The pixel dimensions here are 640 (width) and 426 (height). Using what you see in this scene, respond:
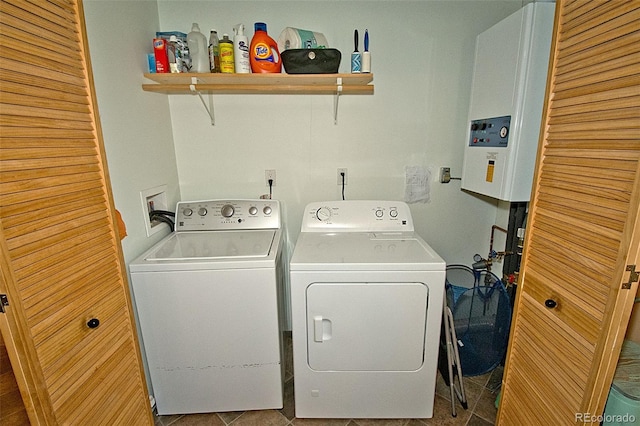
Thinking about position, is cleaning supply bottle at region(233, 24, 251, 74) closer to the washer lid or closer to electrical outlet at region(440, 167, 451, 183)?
the washer lid

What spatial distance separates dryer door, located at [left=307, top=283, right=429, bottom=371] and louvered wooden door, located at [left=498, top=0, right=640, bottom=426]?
452 millimetres

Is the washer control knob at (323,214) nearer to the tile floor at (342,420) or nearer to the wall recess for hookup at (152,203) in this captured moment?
the wall recess for hookup at (152,203)

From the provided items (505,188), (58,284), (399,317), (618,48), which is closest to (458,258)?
(505,188)

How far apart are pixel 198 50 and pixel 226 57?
201mm

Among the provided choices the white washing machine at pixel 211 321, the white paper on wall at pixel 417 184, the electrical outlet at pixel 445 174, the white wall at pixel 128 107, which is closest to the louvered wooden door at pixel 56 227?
the white washing machine at pixel 211 321

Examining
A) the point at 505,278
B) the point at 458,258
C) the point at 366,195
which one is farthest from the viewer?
the point at 458,258

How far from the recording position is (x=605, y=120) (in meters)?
0.84

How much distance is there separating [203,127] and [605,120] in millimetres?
2015

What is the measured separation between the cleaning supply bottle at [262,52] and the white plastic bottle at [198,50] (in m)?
0.28

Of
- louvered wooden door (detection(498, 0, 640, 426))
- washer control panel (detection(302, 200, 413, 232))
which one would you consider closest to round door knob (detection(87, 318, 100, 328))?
washer control panel (detection(302, 200, 413, 232))

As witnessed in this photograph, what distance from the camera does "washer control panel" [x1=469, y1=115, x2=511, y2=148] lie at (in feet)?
5.21

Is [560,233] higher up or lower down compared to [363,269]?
higher up

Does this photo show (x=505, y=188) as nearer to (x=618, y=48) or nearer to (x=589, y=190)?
(x=589, y=190)

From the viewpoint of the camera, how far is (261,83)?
1825mm
